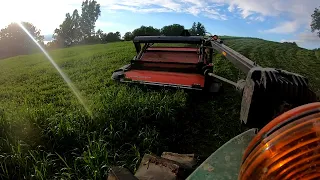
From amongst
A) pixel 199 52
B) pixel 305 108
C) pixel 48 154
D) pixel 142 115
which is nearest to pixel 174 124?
pixel 142 115

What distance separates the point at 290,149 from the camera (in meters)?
0.63

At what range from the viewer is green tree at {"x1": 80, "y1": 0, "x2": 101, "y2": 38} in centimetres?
9331

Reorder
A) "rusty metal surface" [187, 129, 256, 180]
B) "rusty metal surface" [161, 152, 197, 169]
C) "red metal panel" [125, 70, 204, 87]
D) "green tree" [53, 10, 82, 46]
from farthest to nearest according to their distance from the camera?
"green tree" [53, 10, 82, 46] < "red metal panel" [125, 70, 204, 87] < "rusty metal surface" [161, 152, 197, 169] < "rusty metal surface" [187, 129, 256, 180]

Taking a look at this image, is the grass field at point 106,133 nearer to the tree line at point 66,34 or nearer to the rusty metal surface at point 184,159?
the rusty metal surface at point 184,159

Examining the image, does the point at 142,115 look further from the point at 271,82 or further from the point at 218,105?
the point at 271,82

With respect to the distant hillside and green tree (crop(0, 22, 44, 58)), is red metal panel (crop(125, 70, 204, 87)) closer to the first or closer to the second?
the distant hillside

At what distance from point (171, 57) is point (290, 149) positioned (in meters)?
7.86

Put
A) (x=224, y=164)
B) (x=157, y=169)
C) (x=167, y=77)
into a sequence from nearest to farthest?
(x=224, y=164) → (x=157, y=169) → (x=167, y=77)

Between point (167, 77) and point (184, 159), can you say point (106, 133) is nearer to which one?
point (184, 159)

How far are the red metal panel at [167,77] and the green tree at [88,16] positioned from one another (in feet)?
291

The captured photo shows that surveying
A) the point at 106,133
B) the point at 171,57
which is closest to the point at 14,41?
the point at 171,57

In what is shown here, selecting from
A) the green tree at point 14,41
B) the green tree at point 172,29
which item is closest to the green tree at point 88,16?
the green tree at point 14,41

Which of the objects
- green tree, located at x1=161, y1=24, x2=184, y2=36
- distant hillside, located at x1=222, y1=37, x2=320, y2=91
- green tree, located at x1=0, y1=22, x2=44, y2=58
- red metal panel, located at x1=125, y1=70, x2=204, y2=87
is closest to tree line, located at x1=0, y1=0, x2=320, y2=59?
green tree, located at x1=0, y1=22, x2=44, y2=58

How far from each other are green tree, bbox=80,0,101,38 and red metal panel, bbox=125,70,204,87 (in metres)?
88.7
